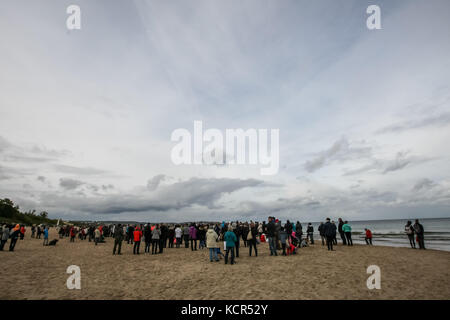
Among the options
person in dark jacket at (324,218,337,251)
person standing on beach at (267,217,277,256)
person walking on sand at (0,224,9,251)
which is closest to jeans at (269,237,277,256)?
person standing on beach at (267,217,277,256)

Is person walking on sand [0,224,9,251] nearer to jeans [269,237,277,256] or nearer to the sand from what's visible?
the sand

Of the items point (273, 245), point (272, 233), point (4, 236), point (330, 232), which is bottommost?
point (4, 236)

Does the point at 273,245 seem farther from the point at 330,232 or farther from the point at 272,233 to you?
the point at 330,232

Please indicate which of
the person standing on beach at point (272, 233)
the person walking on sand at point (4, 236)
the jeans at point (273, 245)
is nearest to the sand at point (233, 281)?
the person standing on beach at point (272, 233)

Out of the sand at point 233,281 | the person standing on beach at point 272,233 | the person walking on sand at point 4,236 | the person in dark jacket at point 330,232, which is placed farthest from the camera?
the person walking on sand at point 4,236

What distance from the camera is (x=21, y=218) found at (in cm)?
7762

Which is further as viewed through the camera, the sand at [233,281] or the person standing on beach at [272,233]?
the person standing on beach at [272,233]

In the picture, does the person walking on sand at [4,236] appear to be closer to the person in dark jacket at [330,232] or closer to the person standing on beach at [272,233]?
the person standing on beach at [272,233]

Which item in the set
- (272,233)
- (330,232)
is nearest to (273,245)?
(272,233)

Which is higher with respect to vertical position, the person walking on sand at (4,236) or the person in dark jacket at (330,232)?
the person in dark jacket at (330,232)

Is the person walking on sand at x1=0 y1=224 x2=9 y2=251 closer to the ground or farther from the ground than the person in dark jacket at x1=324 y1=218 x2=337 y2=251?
closer to the ground

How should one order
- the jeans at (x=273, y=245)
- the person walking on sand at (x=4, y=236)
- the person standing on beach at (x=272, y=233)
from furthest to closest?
the person walking on sand at (x=4, y=236) < the jeans at (x=273, y=245) < the person standing on beach at (x=272, y=233)
